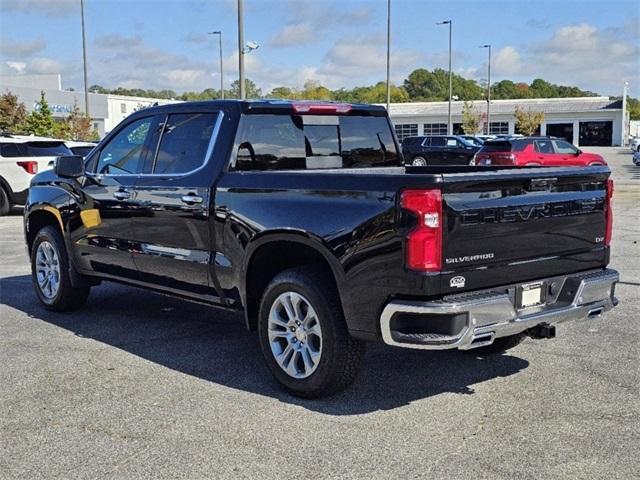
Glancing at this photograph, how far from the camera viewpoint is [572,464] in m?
3.93

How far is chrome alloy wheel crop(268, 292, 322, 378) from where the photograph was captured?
4910 mm

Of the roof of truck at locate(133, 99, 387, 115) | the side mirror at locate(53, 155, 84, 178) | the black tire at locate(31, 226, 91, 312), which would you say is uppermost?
the roof of truck at locate(133, 99, 387, 115)

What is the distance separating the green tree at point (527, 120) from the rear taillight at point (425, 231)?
74.5 metres

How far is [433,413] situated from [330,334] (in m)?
0.78

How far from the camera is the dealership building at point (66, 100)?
213ft

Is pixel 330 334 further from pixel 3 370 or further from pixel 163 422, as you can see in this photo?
pixel 3 370

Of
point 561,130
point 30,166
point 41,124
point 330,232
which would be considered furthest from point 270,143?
point 561,130

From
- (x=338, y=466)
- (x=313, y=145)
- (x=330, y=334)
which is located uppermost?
(x=313, y=145)

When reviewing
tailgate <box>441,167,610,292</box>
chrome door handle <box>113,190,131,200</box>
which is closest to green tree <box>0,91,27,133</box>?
chrome door handle <box>113,190,131,200</box>

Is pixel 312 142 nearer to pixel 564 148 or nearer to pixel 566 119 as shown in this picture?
pixel 564 148

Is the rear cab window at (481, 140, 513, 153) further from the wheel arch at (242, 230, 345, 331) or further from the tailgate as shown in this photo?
the wheel arch at (242, 230, 345, 331)

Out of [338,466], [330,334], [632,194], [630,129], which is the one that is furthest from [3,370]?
[630,129]

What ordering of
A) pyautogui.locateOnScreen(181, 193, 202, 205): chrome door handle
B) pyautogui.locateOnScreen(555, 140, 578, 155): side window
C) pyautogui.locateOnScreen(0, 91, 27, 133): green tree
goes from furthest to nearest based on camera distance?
pyautogui.locateOnScreen(0, 91, 27, 133): green tree → pyautogui.locateOnScreen(555, 140, 578, 155): side window → pyautogui.locateOnScreen(181, 193, 202, 205): chrome door handle

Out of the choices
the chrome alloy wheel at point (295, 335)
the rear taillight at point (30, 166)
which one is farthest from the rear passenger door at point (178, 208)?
the rear taillight at point (30, 166)
